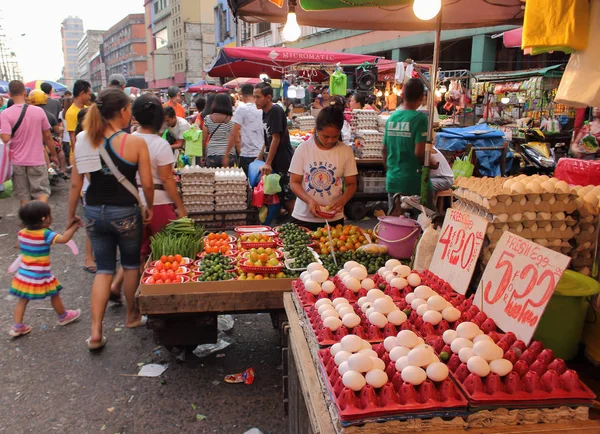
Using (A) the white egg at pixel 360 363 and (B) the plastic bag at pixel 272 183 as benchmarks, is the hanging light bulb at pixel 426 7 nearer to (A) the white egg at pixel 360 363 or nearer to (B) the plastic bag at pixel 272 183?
(A) the white egg at pixel 360 363

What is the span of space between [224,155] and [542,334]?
23.9 feet

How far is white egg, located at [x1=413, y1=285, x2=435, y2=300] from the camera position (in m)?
2.43

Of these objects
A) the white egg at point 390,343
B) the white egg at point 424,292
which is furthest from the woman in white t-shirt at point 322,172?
the white egg at point 390,343

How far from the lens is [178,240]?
4.30 meters

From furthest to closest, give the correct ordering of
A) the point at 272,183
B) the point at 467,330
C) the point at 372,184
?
the point at 372,184 → the point at 272,183 → the point at 467,330

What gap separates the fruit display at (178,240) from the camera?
4.26m

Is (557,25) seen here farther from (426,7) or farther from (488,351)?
(488,351)

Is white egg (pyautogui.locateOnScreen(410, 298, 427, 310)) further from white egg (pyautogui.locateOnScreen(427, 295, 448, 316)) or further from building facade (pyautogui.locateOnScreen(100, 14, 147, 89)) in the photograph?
building facade (pyautogui.locateOnScreen(100, 14, 147, 89))

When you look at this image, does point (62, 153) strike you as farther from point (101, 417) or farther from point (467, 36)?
point (467, 36)

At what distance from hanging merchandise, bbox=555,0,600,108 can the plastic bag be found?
224 inches

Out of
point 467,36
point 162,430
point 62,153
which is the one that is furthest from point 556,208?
point 467,36

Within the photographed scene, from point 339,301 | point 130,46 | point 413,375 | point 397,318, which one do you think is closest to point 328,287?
point 339,301

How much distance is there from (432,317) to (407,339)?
0.93ft

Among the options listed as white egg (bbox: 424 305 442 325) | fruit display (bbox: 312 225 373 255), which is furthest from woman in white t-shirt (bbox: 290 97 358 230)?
white egg (bbox: 424 305 442 325)
